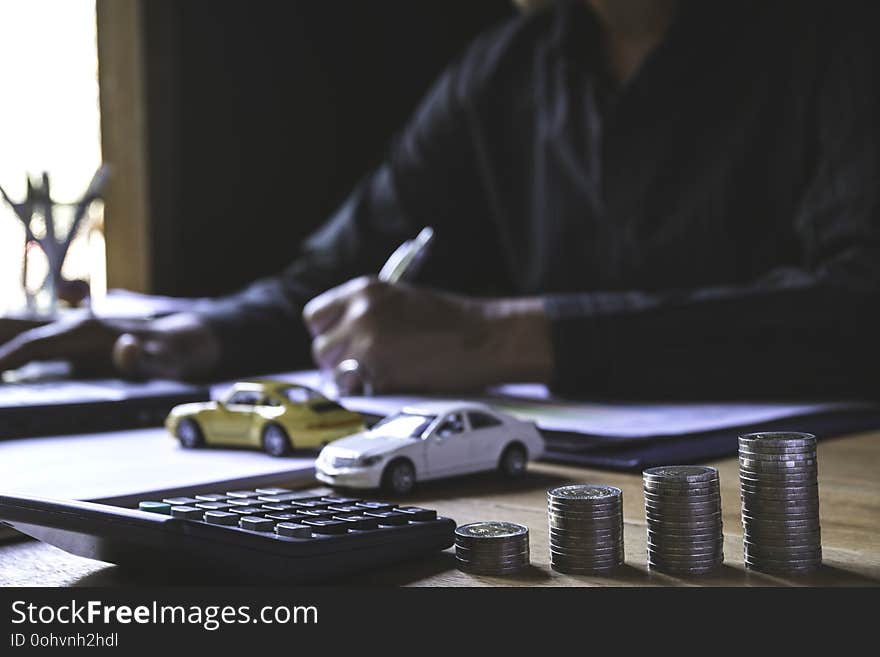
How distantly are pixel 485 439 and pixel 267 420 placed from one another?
0.18m

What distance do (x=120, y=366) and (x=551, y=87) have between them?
829 mm

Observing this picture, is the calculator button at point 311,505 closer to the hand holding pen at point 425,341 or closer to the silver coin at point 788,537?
the silver coin at point 788,537

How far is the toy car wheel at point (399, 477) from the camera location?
0.66 meters

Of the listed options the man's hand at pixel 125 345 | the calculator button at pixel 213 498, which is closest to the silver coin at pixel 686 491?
the calculator button at pixel 213 498

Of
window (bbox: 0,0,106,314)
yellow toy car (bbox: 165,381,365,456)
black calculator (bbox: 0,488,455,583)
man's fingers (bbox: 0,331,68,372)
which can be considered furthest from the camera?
window (bbox: 0,0,106,314)

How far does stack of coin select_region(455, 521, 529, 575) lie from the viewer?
1.52 ft

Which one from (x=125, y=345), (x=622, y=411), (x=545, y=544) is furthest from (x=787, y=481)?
(x=125, y=345)

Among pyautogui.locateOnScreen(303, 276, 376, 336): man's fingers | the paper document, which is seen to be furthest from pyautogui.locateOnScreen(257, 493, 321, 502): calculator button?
pyautogui.locateOnScreen(303, 276, 376, 336): man's fingers

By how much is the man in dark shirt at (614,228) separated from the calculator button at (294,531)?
2.31 ft

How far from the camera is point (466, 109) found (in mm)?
1845

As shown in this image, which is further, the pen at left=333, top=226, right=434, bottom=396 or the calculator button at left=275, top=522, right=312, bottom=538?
the pen at left=333, top=226, right=434, bottom=396

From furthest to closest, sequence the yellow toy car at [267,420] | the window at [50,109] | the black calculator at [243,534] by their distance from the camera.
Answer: the window at [50,109]
the yellow toy car at [267,420]
the black calculator at [243,534]

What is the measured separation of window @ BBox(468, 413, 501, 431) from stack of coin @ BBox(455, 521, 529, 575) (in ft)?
0.81

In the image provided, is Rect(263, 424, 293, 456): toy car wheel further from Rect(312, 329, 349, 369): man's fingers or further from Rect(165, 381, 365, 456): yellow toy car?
Rect(312, 329, 349, 369): man's fingers
